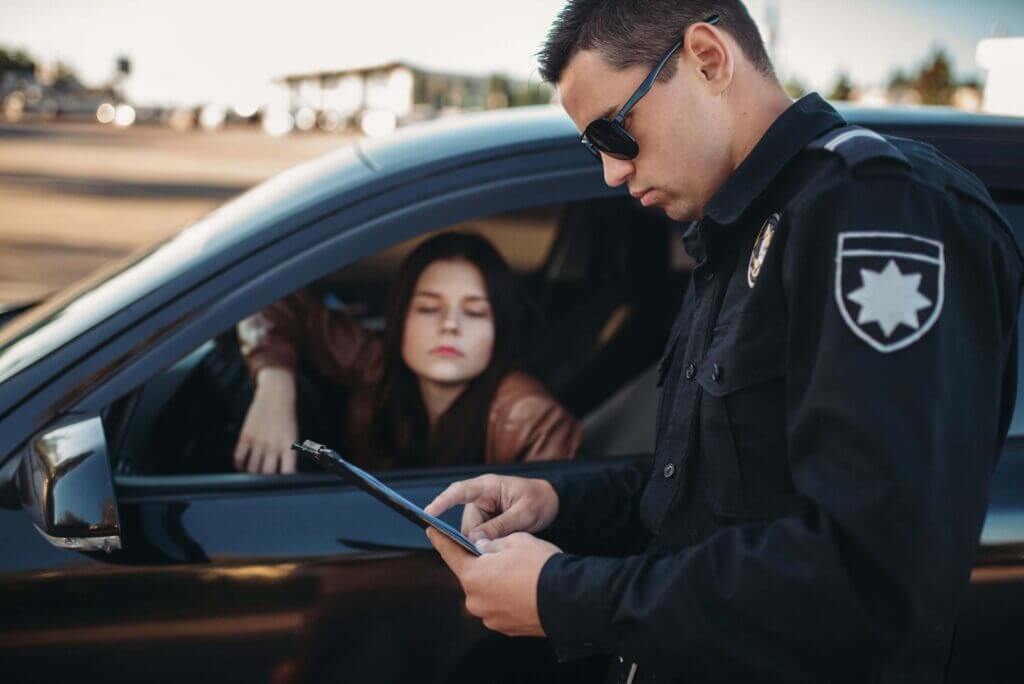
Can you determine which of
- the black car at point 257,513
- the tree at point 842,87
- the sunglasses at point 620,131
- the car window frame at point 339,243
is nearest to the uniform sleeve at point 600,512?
the black car at point 257,513

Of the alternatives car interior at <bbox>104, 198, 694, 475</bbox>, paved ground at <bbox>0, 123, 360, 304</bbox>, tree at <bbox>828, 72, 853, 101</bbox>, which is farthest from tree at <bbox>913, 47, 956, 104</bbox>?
car interior at <bbox>104, 198, 694, 475</bbox>

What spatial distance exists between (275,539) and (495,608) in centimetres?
52

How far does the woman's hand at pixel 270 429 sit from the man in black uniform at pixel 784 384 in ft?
2.32

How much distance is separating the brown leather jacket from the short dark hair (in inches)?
35.0

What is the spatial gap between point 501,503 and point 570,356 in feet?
4.84

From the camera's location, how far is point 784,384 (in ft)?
3.23

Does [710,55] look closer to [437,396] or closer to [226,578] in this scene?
[226,578]

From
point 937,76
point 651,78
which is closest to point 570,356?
point 651,78

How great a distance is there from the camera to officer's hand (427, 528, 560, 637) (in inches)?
40.6

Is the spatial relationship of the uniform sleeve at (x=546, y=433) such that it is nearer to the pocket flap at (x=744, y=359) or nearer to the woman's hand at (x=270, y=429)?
the woman's hand at (x=270, y=429)

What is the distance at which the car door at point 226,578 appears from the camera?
1396mm

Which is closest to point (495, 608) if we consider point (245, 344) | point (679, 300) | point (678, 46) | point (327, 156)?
point (678, 46)

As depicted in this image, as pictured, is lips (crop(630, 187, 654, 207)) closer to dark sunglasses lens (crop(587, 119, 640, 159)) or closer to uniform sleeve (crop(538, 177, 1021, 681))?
dark sunglasses lens (crop(587, 119, 640, 159))

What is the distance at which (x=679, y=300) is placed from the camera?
2.86m
